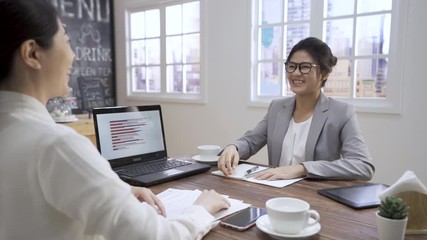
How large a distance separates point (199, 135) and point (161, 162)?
7.69 ft

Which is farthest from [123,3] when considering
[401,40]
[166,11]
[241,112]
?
[401,40]

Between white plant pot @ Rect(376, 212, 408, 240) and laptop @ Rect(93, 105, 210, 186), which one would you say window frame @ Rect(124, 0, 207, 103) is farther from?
white plant pot @ Rect(376, 212, 408, 240)

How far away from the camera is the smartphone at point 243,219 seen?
95 centimetres

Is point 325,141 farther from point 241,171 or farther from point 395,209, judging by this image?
point 395,209

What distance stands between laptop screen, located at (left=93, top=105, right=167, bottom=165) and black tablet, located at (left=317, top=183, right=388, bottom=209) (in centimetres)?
78

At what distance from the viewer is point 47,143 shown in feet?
2.11

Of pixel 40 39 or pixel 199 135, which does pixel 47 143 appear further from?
pixel 199 135

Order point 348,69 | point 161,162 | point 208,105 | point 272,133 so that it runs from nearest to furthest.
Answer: point 161,162
point 272,133
point 348,69
point 208,105

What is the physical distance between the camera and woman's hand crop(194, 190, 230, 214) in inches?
39.6

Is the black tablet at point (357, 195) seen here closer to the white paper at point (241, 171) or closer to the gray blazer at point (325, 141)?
the gray blazer at point (325, 141)

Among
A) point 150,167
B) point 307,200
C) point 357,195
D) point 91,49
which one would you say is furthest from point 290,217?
point 91,49

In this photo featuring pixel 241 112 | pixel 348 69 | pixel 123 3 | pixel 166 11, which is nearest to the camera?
pixel 348 69

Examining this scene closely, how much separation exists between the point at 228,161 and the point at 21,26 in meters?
1.07

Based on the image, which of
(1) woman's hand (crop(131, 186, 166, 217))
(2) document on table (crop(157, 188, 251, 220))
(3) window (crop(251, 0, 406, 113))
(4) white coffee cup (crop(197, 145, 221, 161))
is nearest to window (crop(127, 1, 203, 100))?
(3) window (crop(251, 0, 406, 113))
